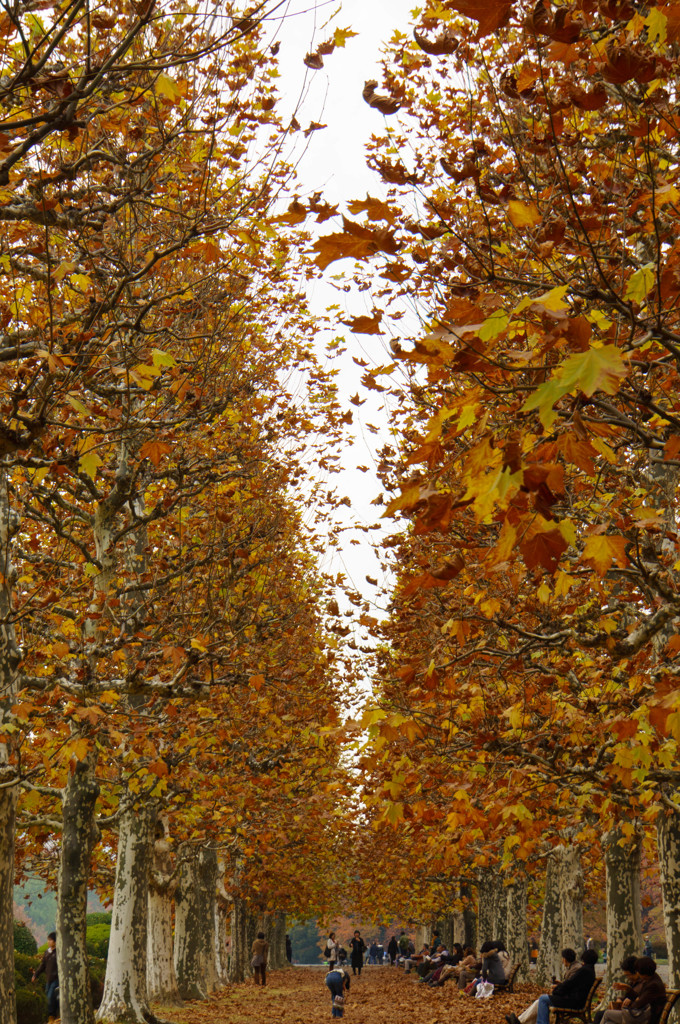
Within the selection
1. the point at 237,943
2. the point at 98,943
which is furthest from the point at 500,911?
the point at 237,943

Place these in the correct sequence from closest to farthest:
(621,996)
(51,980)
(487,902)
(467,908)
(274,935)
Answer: (621,996) < (51,980) < (487,902) < (467,908) < (274,935)

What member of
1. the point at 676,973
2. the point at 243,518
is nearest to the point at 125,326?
the point at 243,518

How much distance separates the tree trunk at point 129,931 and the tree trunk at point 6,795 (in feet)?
17.9

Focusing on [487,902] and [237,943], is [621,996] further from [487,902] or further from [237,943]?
[237,943]

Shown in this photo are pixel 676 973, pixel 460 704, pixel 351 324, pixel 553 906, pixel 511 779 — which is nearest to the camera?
pixel 351 324

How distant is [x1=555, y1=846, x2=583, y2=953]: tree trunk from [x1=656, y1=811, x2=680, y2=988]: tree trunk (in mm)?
7310

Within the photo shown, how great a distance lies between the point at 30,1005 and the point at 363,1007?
338 inches

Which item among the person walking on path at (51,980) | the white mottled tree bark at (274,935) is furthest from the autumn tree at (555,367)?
the white mottled tree bark at (274,935)

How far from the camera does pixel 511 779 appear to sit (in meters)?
8.11

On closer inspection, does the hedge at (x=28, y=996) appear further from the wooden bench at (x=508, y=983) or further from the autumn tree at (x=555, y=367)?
the autumn tree at (x=555, y=367)

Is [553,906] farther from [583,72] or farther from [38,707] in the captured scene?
[583,72]

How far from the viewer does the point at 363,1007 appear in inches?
851

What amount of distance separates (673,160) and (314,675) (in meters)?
14.5

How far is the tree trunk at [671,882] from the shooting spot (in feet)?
28.9
